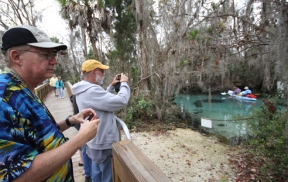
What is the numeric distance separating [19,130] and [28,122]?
0.19 feet

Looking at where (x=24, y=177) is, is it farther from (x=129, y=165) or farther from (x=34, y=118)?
(x=129, y=165)

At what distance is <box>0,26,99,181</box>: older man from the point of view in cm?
52

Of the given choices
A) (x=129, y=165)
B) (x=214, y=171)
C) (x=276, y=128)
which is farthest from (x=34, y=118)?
(x=214, y=171)

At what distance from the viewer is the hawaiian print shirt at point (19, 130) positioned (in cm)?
51

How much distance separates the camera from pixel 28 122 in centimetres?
62

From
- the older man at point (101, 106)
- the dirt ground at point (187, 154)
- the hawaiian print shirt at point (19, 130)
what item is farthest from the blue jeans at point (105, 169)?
the dirt ground at point (187, 154)

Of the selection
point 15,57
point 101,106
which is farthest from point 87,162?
point 15,57

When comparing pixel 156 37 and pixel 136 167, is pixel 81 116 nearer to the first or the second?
pixel 136 167

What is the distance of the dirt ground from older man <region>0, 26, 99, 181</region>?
413 cm

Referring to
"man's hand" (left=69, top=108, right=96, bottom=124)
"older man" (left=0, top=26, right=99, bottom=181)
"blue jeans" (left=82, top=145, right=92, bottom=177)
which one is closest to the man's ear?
"older man" (left=0, top=26, right=99, bottom=181)

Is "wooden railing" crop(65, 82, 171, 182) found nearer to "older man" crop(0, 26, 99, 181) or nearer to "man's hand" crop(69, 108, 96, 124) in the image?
"older man" crop(0, 26, 99, 181)

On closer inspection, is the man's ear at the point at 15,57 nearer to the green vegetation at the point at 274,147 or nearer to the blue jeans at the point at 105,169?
the blue jeans at the point at 105,169

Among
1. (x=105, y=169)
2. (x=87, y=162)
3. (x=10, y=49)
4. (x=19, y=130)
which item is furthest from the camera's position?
(x=87, y=162)

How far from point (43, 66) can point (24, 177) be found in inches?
18.9
